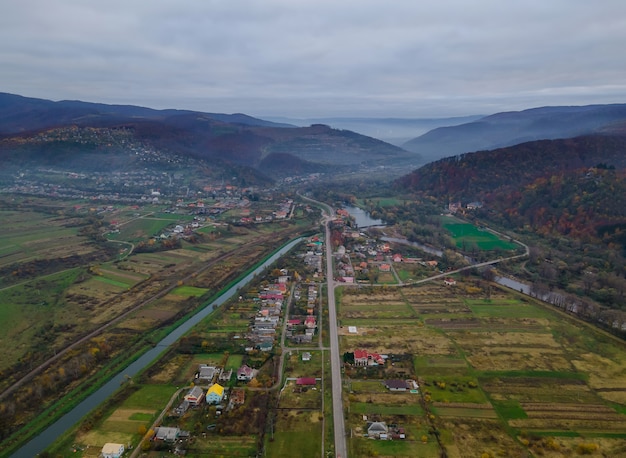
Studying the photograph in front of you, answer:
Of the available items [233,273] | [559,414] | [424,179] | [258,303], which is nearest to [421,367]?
[559,414]

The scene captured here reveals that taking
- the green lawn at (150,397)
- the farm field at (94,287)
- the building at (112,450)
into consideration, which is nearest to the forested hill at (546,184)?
the farm field at (94,287)

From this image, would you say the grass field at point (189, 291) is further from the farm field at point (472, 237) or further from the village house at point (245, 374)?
the farm field at point (472, 237)

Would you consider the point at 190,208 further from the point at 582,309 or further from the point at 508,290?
the point at 582,309

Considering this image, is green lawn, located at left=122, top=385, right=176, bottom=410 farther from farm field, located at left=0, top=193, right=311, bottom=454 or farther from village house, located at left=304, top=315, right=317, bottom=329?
village house, located at left=304, top=315, right=317, bottom=329

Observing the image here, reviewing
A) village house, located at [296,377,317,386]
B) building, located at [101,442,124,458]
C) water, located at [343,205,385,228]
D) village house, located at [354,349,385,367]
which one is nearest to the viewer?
building, located at [101,442,124,458]

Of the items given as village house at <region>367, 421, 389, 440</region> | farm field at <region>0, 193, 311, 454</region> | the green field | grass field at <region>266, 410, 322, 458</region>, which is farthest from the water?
village house at <region>367, 421, 389, 440</region>
